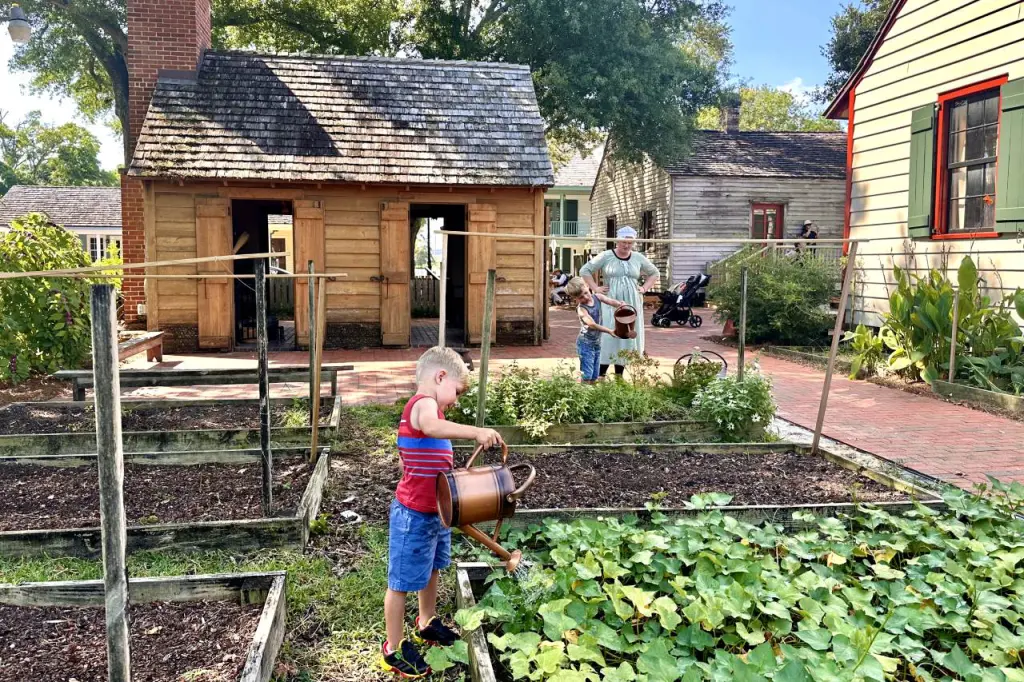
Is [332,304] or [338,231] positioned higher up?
[338,231]

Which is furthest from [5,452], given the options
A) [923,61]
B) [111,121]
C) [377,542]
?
[111,121]

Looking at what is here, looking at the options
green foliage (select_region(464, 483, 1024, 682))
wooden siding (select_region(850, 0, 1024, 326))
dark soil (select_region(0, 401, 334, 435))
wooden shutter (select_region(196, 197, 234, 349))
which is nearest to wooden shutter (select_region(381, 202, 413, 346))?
wooden shutter (select_region(196, 197, 234, 349))

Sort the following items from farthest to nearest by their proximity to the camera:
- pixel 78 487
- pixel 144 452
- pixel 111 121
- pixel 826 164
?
pixel 111 121 < pixel 826 164 < pixel 144 452 < pixel 78 487

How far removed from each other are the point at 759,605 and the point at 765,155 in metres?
24.4

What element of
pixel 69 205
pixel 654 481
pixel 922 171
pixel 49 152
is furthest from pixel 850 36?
pixel 49 152

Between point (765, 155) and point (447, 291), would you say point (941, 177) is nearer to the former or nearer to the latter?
point (447, 291)

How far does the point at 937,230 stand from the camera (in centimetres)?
997

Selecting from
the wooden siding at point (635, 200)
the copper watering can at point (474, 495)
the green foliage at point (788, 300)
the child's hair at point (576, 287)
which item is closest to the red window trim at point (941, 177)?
the green foliage at point (788, 300)

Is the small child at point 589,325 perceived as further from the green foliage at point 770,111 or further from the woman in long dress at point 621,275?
the green foliage at point 770,111

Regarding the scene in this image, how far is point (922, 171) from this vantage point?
10016 mm

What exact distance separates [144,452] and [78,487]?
58 centimetres

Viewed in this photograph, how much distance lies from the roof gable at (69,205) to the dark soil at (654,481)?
134ft

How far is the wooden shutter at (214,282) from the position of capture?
1218 cm

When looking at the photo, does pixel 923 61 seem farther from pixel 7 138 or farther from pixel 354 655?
pixel 7 138
